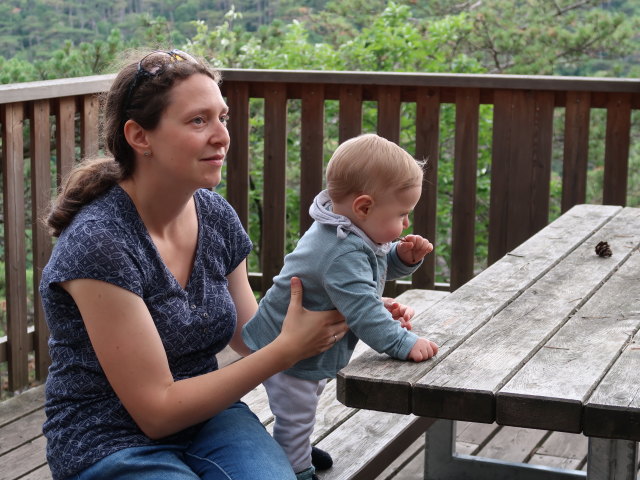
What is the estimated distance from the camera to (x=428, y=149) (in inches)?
179

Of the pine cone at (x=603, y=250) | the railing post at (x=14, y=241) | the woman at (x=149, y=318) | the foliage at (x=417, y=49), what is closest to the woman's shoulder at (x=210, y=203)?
the woman at (x=149, y=318)

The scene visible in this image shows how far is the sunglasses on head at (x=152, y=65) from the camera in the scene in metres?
1.98

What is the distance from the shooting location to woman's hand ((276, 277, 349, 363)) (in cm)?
194

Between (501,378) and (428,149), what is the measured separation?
286 centimetres

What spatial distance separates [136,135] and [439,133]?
2733mm

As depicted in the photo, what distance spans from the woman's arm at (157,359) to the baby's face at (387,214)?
17 cm

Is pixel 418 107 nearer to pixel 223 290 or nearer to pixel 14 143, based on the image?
pixel 14 143

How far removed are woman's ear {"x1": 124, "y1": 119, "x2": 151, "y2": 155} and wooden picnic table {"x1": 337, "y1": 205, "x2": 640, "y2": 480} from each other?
0.56 meters

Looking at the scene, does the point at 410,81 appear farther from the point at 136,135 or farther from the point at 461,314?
the point at 136,135

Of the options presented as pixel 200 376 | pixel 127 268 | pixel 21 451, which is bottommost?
pixel 21 451

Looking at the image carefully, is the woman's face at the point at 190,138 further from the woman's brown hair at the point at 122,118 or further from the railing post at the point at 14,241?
the railing post at the point at 14,241

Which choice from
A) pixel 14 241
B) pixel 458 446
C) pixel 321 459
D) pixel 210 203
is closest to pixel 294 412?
pixel 321 459

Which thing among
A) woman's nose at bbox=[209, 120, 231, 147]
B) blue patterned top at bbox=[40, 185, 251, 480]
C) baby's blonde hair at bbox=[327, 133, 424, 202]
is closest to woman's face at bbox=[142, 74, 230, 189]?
woman's nose at bbox=[209, 120, 231, 147]

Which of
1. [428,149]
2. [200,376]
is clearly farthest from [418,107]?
[200,376]
